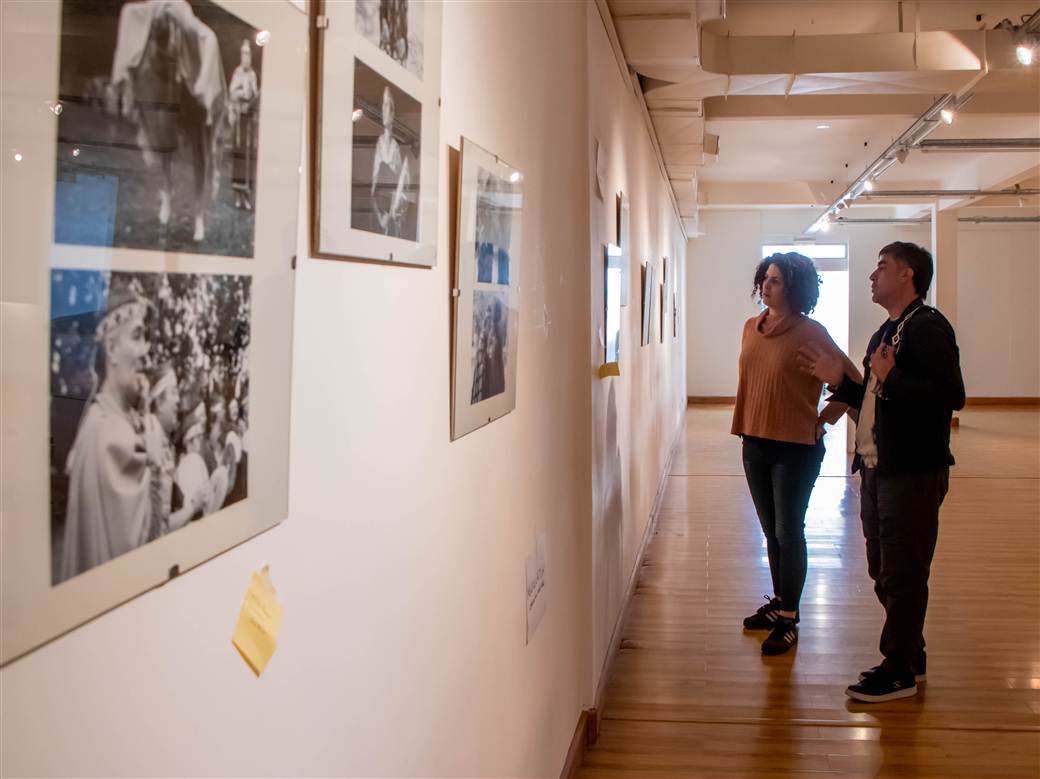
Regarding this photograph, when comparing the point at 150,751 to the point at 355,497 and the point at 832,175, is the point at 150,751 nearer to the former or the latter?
the point at 355,497

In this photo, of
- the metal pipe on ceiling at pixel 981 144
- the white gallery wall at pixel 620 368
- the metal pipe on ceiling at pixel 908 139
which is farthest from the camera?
the metal pipe on ceiling at pixel 981 144

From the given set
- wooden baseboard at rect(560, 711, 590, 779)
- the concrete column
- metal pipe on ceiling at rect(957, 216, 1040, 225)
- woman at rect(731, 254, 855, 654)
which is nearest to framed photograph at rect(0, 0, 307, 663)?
wooden baseboard at rect(560, 711, 590, 779)

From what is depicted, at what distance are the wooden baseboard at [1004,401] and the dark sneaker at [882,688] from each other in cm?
1555

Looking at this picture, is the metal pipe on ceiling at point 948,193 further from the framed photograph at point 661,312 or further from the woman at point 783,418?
the woman at point 783,418

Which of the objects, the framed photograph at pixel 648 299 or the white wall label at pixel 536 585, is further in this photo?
the framed photograph at pixel 648 299

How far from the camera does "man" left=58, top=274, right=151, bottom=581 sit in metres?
0.72

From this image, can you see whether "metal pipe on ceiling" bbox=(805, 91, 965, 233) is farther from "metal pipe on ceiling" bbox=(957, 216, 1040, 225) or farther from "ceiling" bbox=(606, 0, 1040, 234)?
"metal pipe on ceiling" bbox=(957, 216, 1040, 225)

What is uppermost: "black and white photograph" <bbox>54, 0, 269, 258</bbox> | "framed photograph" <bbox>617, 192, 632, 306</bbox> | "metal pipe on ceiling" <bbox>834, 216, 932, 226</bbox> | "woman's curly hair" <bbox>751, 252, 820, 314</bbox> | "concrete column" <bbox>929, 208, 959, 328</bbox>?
"metal pipe on ceiling" <bbox>834, 216, 932, 226</bbox>

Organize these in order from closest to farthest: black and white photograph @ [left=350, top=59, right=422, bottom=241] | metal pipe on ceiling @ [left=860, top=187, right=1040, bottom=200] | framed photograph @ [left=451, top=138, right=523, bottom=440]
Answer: black and white photograph @ [left=350, top=59, right=422, bottom=241]
framed photograph @ [left=451, top=138, right=523, bottom=440]
metal pipe on ceiling @ [left=860, top=187, right=1040, bottom=200]

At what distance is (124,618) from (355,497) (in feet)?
1.77

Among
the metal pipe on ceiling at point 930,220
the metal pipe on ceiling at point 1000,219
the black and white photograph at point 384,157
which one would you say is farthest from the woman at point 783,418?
the metal pipe on ceiling at point 1000,219

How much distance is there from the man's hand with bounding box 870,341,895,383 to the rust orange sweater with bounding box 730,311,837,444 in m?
0.51

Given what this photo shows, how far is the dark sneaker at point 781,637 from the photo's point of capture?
448cm

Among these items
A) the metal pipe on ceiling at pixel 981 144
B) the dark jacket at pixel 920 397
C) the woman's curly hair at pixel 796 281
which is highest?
the metal pipe on ceiling at pixel 981 144
